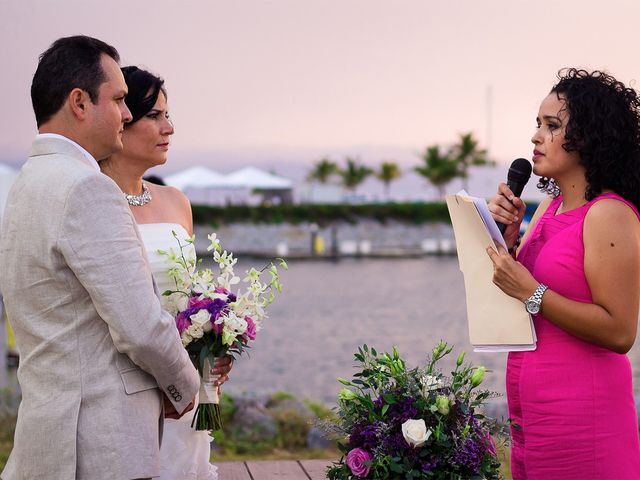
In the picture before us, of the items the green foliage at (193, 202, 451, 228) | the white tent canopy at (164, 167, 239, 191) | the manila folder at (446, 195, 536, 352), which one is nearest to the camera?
the manila folder at (446, 195, 536, 352)

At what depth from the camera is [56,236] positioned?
7.04 feet

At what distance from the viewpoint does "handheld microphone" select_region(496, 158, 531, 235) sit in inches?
113

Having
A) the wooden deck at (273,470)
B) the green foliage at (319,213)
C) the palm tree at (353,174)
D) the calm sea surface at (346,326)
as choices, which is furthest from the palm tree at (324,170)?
the wooden deck at (273,470)

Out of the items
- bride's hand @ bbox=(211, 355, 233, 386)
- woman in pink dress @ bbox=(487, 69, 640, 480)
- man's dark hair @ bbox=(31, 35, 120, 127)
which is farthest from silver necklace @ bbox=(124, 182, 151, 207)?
woman in pink dress @ bbox=(487, 69, 640, 480)

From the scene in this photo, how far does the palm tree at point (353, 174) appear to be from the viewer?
302 ft

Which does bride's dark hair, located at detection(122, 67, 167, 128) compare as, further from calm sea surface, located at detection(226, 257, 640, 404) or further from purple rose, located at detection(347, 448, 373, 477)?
calm sea surface, located at detection(226, 257, 640, 404)

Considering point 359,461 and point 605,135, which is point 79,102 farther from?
point 605,135

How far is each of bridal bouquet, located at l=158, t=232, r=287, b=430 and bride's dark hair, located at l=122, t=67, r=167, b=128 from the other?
0.58 m

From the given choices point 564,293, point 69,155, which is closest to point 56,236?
point 69,155

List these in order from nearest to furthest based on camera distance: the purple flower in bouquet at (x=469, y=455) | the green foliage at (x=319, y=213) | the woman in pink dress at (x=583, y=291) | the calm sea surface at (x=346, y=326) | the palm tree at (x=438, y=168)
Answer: the purple flower in bouquet at (x=469, y=455), the woman in pink dress at (x=583, y=291), the calm sea surface at (x=346, y=326), the green foliage at (x=319, y=213), the palm tree at (x=438, y=168)

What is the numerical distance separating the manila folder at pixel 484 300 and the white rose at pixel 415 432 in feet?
1.57

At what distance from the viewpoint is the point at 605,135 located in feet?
8.24

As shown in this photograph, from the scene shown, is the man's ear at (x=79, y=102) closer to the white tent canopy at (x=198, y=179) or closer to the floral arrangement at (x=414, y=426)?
the floral arrangement at (x=414, y=426)

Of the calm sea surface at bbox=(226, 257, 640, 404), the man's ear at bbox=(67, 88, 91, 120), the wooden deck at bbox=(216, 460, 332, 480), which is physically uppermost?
the man's ear at bbox=(67, 88, 91, 120)
